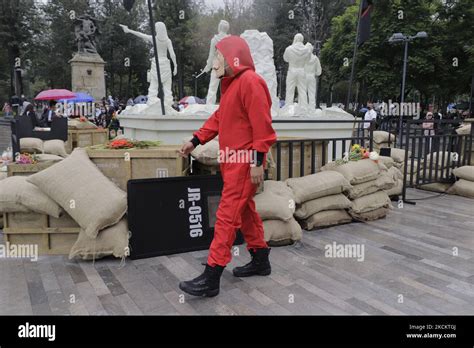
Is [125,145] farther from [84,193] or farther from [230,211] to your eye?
[230,211]

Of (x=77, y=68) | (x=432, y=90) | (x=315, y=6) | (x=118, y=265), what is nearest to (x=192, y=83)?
(x=315, y=6)

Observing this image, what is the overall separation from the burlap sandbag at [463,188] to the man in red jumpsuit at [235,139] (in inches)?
203

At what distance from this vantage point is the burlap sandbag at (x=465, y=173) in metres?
6.79

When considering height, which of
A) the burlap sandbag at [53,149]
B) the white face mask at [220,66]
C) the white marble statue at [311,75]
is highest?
the white marble statue at [311,75]

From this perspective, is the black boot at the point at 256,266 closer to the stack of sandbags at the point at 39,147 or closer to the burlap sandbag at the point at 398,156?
the stack of sandbags at the point at 39,147

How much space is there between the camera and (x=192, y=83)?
1704 inches

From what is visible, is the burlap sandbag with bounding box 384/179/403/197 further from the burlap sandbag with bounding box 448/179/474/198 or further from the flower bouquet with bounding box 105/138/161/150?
the flower bouquet with bounding box 105/138/161/150

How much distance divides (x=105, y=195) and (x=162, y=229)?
599 mm

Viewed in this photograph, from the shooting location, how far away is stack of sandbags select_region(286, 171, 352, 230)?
462 centimetres

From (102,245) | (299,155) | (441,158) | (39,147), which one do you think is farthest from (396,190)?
(39,147)

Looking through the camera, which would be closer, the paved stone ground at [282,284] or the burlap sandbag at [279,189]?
the paved stone ground at [282,284]

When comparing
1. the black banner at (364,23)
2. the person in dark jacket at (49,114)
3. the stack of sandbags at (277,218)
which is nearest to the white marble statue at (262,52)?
the black banner at (364,23)

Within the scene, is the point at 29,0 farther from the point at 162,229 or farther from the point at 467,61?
the point at 162,229

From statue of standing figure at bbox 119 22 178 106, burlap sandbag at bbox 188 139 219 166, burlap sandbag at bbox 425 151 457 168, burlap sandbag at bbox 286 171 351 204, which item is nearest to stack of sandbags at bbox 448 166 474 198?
burlap sandbag at bbox 425 151 457 168
